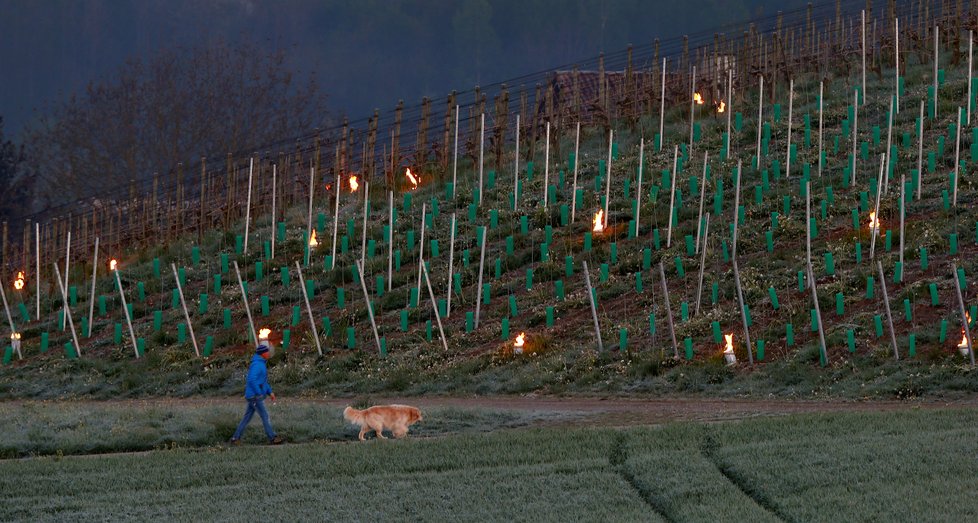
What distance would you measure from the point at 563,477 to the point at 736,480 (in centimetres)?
166

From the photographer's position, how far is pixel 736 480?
48.7 feet

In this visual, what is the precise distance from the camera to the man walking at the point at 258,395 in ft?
57.9

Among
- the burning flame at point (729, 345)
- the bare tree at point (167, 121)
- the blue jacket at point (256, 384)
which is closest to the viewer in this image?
the blue jacket at point (256, 384)

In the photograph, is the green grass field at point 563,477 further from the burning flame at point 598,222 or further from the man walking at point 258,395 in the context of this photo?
the burning flame at point 598,222

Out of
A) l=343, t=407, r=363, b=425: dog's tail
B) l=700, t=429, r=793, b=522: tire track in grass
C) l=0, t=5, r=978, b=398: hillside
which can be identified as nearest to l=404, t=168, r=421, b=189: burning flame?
l=0, t=5, r=978, b=398: hillside

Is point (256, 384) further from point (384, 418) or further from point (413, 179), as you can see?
point (413, 179)

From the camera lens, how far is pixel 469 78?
268 ft

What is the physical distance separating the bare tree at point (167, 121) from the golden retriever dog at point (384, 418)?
37.3 m

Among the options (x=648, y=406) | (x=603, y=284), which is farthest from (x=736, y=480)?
(x=603, y=284)

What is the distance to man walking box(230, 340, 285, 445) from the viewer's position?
17.6 metres

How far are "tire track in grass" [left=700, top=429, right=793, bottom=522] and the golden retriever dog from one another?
3369 mm

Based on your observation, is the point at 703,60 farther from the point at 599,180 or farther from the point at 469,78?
the point at 469,78

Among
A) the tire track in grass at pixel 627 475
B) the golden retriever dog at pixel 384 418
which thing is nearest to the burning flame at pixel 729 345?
the tire track in grass at pixel 627 475

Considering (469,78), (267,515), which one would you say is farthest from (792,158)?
(469,78)
